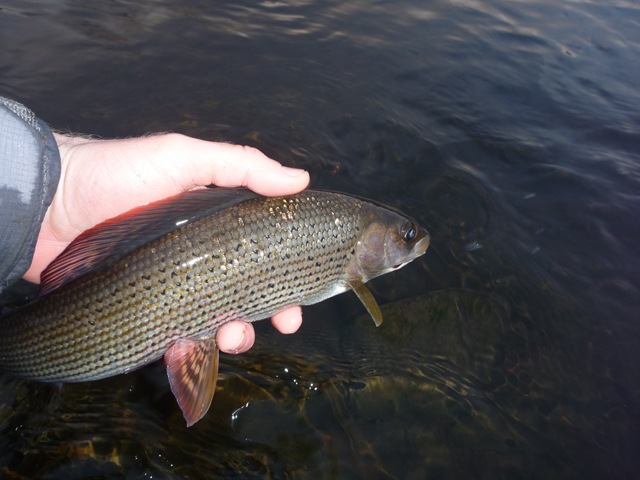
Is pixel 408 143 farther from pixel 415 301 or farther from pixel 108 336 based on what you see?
pixel 108 336

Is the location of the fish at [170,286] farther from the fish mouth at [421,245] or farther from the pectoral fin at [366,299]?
the fish mouth at [421,245]

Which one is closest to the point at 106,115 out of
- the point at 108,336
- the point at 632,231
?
the point at 108,336

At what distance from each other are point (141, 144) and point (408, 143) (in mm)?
4587

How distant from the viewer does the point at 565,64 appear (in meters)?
9.97

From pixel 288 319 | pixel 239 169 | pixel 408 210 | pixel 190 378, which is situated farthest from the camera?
pixel 408 210

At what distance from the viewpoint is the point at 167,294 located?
352 cm

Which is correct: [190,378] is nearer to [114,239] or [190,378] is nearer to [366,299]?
[114,239]

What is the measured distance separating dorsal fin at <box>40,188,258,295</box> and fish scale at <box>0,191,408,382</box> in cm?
5

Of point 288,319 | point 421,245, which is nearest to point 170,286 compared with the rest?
point 288,319

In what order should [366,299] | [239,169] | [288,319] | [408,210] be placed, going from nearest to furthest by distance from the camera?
[239,169], [366,299], [288,319], [408,210]

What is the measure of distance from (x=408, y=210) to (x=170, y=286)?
12.4ft

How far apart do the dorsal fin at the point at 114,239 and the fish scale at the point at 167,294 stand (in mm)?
50

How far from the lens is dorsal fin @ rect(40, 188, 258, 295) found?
349 centimetres

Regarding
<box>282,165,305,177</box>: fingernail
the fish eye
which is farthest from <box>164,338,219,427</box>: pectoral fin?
the fish eye
